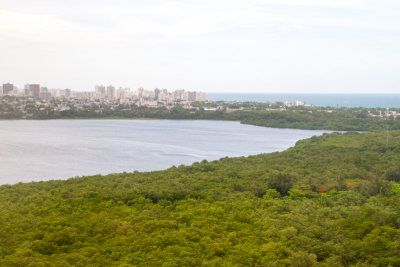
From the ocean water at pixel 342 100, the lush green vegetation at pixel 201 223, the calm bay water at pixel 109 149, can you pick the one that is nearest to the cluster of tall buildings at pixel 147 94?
the ocean water at pixel 342 100

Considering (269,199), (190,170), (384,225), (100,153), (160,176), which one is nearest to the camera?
(384,225)

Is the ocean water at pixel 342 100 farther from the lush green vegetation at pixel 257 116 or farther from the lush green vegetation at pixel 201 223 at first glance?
the lush green vegetation at pixel 201 223

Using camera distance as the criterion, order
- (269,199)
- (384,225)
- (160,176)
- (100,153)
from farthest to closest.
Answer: (100,153) < (160,176) < (269,199) < (384,225)

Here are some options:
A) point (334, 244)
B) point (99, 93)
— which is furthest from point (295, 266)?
point (99, 93)

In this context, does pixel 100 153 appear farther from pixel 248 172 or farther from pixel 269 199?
pixel 269 199

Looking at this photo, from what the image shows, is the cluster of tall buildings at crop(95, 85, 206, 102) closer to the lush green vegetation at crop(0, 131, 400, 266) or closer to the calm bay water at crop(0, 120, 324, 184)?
the calm bay water at crop(0, 120, 324, 184)

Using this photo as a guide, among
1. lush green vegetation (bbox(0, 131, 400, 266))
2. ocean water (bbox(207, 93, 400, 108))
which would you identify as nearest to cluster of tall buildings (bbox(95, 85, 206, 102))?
ocean water (bbox(207, 93, 400, 108))
